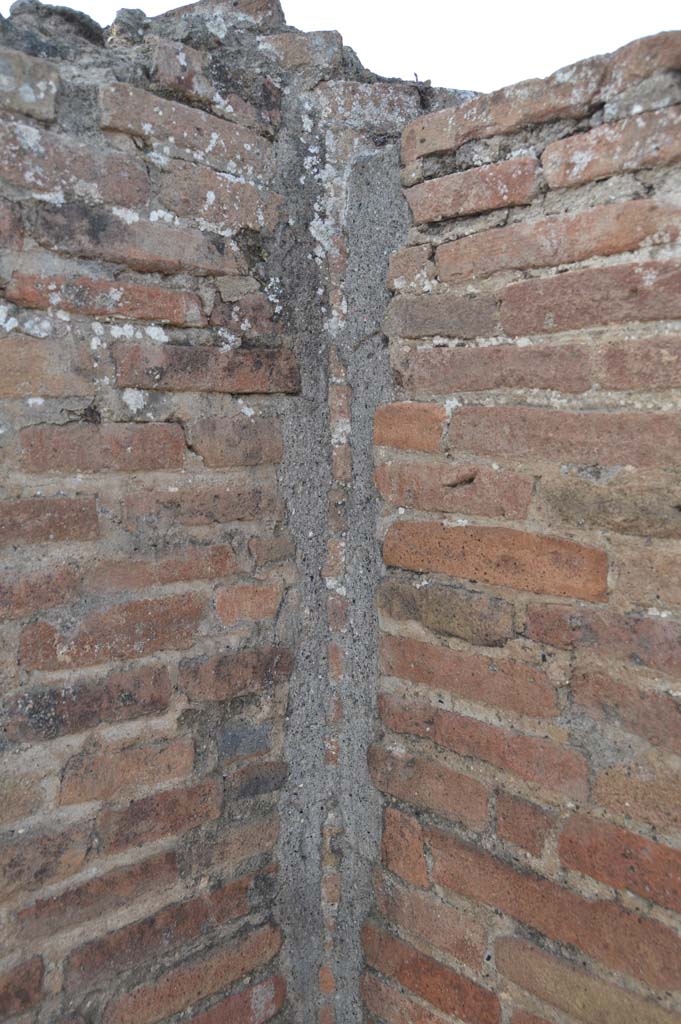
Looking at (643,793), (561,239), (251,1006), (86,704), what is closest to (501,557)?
(643,793)

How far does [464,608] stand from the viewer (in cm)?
150

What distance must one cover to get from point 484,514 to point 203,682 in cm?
65

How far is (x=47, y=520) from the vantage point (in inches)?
53.2

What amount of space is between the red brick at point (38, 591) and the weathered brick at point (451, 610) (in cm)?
63

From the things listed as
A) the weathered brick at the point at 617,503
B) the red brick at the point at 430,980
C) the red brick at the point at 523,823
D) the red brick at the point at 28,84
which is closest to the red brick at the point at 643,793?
the red brick at the point at 523,823

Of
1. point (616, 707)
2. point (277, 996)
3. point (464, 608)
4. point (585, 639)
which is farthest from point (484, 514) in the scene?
point (277, 996)

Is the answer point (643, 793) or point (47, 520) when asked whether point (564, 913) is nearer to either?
point (643, 793)

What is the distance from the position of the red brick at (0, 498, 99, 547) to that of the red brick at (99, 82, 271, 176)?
0.69m

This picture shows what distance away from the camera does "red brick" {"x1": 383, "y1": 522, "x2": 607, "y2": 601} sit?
133 centimetres

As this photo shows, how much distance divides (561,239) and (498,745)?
92cm

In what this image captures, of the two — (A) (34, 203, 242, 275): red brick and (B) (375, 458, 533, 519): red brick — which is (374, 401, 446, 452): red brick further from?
(A) (34, 203, 242, 275): red brick

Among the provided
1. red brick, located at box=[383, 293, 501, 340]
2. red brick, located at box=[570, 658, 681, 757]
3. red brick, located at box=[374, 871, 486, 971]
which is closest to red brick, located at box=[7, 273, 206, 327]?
red brick, located at box=[383, 293, 501, 340]

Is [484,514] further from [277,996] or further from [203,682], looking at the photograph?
[277,996]

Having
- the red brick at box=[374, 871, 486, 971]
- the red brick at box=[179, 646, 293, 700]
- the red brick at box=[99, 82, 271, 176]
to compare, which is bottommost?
the red brick at box=[374, 871, 486, 971]
